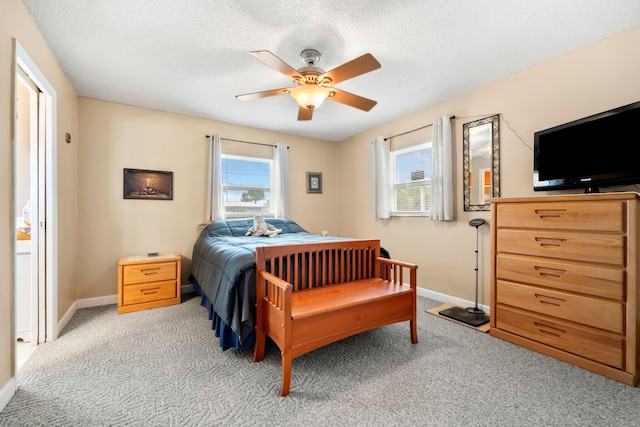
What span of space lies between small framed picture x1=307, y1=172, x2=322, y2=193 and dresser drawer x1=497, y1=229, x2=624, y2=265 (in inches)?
124

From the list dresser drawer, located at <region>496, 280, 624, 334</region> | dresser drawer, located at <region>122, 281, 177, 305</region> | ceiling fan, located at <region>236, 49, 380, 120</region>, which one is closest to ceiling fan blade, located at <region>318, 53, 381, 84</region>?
ceiling fan, located at <region>236, 49, 380, 120</region>

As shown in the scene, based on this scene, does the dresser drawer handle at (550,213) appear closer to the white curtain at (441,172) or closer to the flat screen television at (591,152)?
the flat screen television at (591,152)

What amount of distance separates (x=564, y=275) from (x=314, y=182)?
3.67m

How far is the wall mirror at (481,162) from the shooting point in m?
2.88

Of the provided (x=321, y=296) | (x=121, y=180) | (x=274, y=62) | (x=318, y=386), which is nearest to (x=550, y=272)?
(x=321, y=296)

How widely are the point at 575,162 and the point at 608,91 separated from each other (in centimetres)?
62

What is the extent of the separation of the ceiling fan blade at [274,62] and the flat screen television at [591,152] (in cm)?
222

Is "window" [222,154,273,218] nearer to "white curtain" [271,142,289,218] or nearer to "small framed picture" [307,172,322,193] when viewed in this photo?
"white curtain" [271,142,289,218]

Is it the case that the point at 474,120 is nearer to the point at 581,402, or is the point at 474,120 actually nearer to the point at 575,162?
the point at 575,162

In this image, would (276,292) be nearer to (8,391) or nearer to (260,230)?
(8,391)

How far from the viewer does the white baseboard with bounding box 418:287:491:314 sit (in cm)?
299

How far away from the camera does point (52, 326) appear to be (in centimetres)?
233

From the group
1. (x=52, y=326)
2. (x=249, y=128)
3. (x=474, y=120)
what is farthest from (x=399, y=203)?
(x=52, y=326)

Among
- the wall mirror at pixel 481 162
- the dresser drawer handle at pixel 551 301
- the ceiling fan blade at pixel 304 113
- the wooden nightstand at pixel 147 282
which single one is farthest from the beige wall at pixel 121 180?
the dresser drawer handle at pixel 551 301
